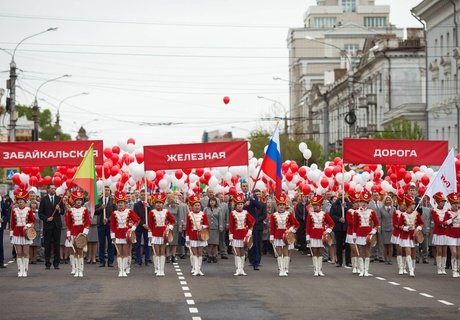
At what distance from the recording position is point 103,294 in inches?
853

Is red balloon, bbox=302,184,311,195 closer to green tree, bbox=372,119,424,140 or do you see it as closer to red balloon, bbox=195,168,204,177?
red balloon, bbox=195,168,204,177

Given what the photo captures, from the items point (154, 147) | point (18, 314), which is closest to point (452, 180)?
point (154, 147)

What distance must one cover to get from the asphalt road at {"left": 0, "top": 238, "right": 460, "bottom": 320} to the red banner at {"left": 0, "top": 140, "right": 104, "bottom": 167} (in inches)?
119

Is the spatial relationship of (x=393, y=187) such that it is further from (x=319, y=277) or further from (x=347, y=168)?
(x=347, y=168)

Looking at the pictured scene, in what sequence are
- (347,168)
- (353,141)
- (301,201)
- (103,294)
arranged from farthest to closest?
(347,168)
(301,201)
(353,141)
(103,294)

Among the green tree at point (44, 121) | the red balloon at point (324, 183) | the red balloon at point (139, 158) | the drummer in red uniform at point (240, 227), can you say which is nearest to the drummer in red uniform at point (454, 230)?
the drummer in red uniform at point (240, 227)

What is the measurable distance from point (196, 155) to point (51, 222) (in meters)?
4.34

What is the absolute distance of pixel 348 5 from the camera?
158 m

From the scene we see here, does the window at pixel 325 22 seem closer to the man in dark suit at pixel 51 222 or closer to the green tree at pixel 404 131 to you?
the green tree at pixel 404 131

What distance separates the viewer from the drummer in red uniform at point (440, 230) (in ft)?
88.3

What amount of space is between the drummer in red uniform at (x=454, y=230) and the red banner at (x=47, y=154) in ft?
27.8

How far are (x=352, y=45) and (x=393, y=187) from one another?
106959 mm

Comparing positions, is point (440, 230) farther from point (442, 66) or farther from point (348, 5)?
point (348, 5)

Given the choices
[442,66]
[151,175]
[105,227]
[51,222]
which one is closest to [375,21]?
[442,66]
